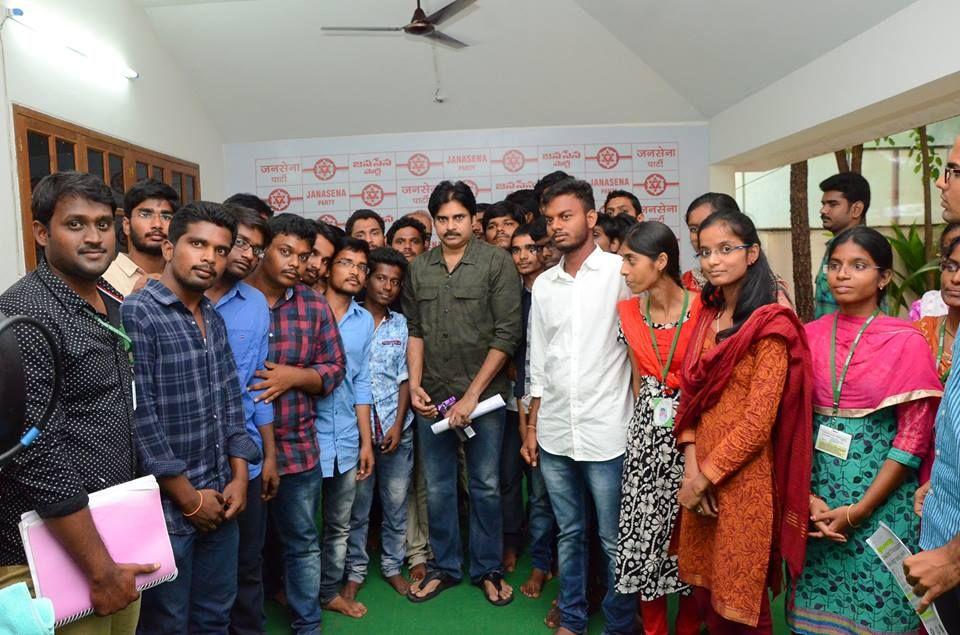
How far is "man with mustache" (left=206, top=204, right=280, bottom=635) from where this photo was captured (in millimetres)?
2113

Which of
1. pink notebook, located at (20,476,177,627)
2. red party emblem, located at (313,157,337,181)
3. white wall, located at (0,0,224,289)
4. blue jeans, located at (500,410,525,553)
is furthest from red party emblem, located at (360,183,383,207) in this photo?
pink notebook, located at (20,476,177,627)

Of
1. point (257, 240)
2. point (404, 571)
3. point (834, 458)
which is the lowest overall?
point (404, 571)

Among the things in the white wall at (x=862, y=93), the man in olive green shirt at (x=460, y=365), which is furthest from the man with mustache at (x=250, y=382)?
the white wall at (x=862, y=93)

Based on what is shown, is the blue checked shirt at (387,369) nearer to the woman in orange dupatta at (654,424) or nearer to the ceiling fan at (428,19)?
the woman in orange dupatta at (654,424)

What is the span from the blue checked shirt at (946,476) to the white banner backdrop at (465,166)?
4998mm

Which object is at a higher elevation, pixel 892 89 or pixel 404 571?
pixel 892 89

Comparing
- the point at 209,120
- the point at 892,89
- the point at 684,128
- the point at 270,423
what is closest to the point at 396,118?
the point at 209,120

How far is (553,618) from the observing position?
252cm

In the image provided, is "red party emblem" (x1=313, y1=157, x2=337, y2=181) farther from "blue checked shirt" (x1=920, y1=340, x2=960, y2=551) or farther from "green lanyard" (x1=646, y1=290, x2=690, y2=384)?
"blue checked shirt" (x1=920, y1=340, x2=960, y2=551)

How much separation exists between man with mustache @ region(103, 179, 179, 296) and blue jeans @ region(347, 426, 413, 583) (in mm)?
1180

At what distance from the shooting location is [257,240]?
2.24 m

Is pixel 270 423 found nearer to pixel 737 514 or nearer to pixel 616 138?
pixel 737 514

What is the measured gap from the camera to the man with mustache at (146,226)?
2510mm

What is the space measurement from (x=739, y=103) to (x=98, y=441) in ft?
17.9
